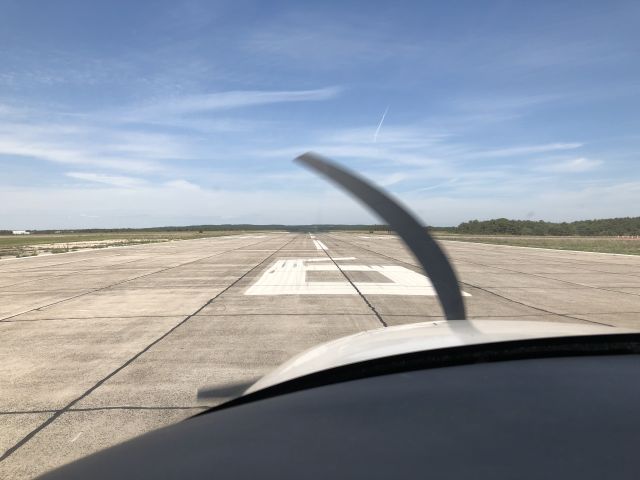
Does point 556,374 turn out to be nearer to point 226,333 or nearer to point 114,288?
point 226,333

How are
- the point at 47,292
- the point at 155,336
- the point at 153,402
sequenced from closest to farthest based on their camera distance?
1. the point at 153,402
2. the point at 155,336
3. the point at 47,292

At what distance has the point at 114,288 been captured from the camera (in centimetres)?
1230

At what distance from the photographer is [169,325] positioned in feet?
24.6

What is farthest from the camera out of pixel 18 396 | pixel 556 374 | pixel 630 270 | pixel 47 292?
pixel 630 270

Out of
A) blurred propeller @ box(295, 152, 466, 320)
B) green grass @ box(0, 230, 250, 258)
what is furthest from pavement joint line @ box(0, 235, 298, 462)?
green grass @ box(0, 230, 250, 258)

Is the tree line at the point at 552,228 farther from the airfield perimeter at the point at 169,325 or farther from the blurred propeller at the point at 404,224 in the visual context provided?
the blurred propeller at the point at 404,224

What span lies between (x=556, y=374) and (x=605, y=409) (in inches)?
12.5

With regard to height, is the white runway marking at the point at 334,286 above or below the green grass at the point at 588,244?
below

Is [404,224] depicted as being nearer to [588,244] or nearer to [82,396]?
[82,396]

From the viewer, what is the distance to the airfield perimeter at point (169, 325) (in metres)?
3.82

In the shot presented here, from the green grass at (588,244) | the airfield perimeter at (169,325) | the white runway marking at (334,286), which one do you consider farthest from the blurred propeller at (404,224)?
the green grass at (588,244)

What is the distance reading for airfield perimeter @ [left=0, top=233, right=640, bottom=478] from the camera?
12.5 feet

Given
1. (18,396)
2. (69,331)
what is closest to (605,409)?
(18,396)

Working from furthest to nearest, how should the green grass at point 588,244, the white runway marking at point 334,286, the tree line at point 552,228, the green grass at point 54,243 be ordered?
the tree line at point 552,228, the green grass at point 54,243, the green grass at point 588,244, the white runway marking at point 334,286
